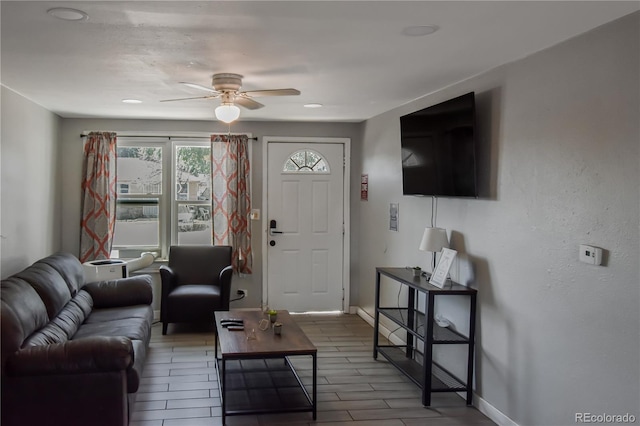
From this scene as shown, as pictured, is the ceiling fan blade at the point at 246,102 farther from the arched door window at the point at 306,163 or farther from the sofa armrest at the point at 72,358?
the arched door window at the point at 306,163

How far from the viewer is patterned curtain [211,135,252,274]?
20.4 ft

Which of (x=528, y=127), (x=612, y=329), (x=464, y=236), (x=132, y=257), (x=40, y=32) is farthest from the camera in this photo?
(x=132, y=257)

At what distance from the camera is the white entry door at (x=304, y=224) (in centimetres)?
645

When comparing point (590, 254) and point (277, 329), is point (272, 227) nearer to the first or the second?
point (277, 329)

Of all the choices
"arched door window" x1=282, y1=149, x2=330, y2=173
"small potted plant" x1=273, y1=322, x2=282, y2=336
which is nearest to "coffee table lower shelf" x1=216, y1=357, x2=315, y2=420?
"small potted plant" x1=273, y1=322, x2=282, y2=336

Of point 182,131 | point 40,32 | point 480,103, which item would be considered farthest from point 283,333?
point 182,131

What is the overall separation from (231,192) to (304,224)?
0.99m

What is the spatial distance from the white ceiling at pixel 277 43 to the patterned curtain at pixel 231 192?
5.40 ft

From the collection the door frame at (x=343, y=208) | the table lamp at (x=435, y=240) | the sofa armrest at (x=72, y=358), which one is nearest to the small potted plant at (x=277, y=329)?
the sofa armrest at (x=72, y=358)

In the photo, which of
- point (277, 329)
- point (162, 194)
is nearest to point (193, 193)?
point (162, 194)

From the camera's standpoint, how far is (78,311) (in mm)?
4266

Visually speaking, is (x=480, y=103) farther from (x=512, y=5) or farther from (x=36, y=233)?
(x=36, y=233)

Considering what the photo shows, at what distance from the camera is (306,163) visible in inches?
256

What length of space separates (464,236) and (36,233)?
4.00m
